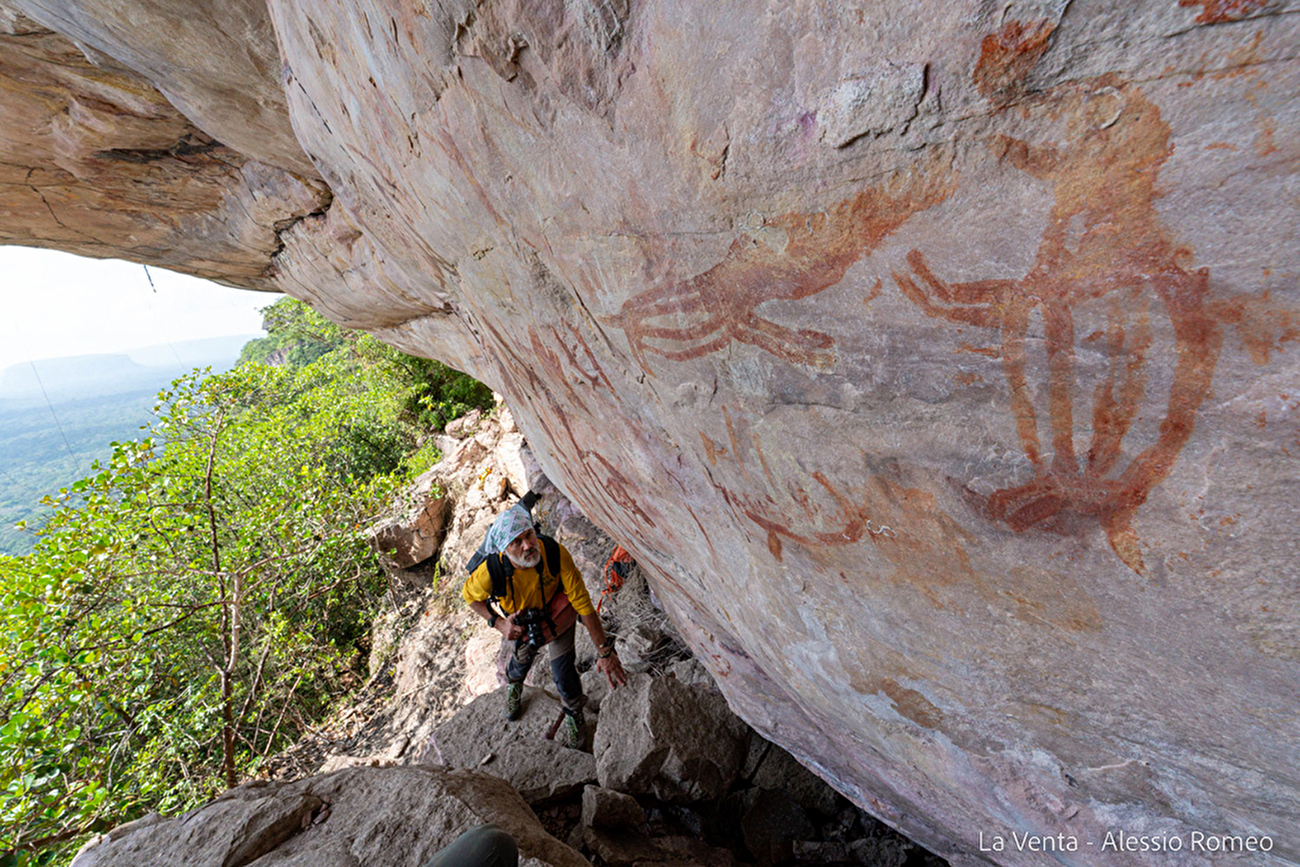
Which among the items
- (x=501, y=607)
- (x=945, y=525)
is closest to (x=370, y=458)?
(x=501, y=607)

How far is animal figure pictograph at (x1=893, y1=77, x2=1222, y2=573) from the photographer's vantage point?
1.01 m

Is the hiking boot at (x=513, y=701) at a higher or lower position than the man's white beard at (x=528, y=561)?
lower

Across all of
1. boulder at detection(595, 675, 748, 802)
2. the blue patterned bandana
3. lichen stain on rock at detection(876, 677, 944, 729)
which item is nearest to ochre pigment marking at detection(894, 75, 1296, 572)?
lichen stain on rock at detection(876, 677, 944, 729)

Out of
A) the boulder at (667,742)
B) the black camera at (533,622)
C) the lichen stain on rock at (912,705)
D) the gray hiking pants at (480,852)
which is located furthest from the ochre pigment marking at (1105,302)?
the black camera at (533,622)

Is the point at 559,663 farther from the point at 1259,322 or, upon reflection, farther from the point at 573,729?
the point at 1259,322

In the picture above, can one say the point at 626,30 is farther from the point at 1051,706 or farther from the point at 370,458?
the point at 370,458

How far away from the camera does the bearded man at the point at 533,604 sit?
3.79 metres

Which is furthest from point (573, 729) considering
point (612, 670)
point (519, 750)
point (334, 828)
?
point (334, 828)

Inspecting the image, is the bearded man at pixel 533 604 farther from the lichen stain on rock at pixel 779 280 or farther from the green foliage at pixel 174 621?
the green foliage at pixel 174 621

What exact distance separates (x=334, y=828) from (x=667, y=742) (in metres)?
1.84

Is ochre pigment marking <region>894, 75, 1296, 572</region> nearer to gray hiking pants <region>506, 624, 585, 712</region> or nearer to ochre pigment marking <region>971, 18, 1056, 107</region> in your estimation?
ochre pigment marking <region>971, 18, 1056, 107</region>

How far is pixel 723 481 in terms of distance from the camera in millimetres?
2174

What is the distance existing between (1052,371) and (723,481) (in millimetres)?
1149

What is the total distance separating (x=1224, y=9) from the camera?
2.82 ft
